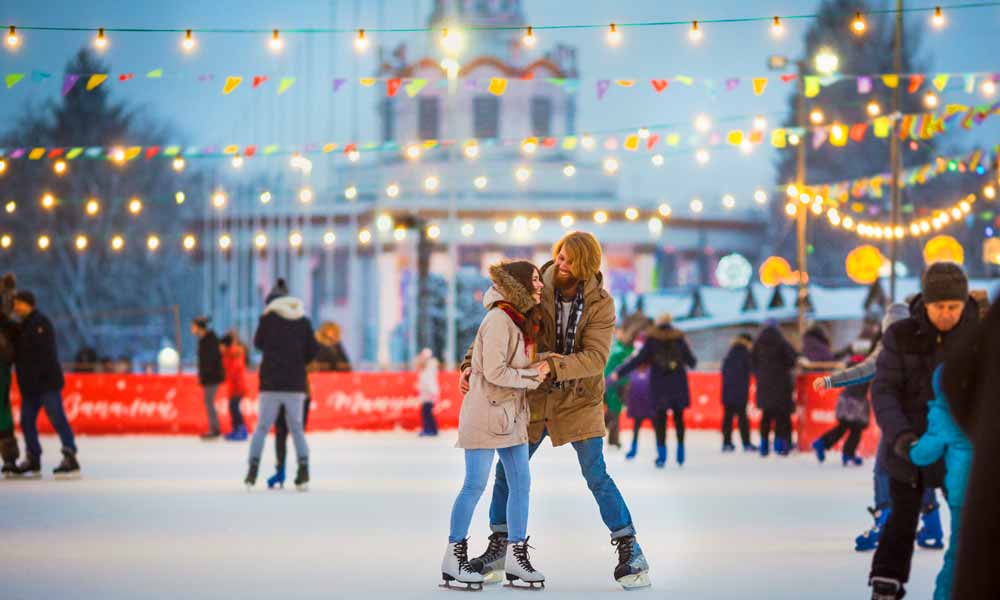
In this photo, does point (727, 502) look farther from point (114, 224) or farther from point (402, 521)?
point (114, 224)

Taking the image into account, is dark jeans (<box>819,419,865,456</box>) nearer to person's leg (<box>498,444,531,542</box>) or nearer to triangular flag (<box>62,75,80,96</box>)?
triangular flag (<box>62,75,80,96</box>)

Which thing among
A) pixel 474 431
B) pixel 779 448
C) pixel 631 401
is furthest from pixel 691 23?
pixel 474 431

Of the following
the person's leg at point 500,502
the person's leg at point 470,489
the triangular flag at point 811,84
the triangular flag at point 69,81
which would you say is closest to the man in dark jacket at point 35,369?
the triangular flag at point 69,81

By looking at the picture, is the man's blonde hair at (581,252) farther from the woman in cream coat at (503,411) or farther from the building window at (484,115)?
the building window at (484,115)

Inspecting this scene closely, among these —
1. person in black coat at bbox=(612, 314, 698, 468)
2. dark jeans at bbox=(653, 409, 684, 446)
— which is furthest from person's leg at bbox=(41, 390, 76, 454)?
dark jeans at bbox=(653, 409, 684, 446)

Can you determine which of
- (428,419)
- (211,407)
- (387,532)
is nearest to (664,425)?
(428,419)

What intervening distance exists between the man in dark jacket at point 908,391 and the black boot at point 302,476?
7697 mm

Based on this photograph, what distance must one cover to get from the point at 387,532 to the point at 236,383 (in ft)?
44.7

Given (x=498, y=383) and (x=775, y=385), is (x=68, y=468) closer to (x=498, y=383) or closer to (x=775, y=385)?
(x=775, y=385)

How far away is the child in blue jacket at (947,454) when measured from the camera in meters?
6.38

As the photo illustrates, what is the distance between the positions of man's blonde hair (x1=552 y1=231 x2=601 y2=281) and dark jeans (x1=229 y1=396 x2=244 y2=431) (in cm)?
1622

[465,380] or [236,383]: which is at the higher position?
[465,380]

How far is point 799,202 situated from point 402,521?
19.6 m

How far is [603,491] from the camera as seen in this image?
27.4 feet
